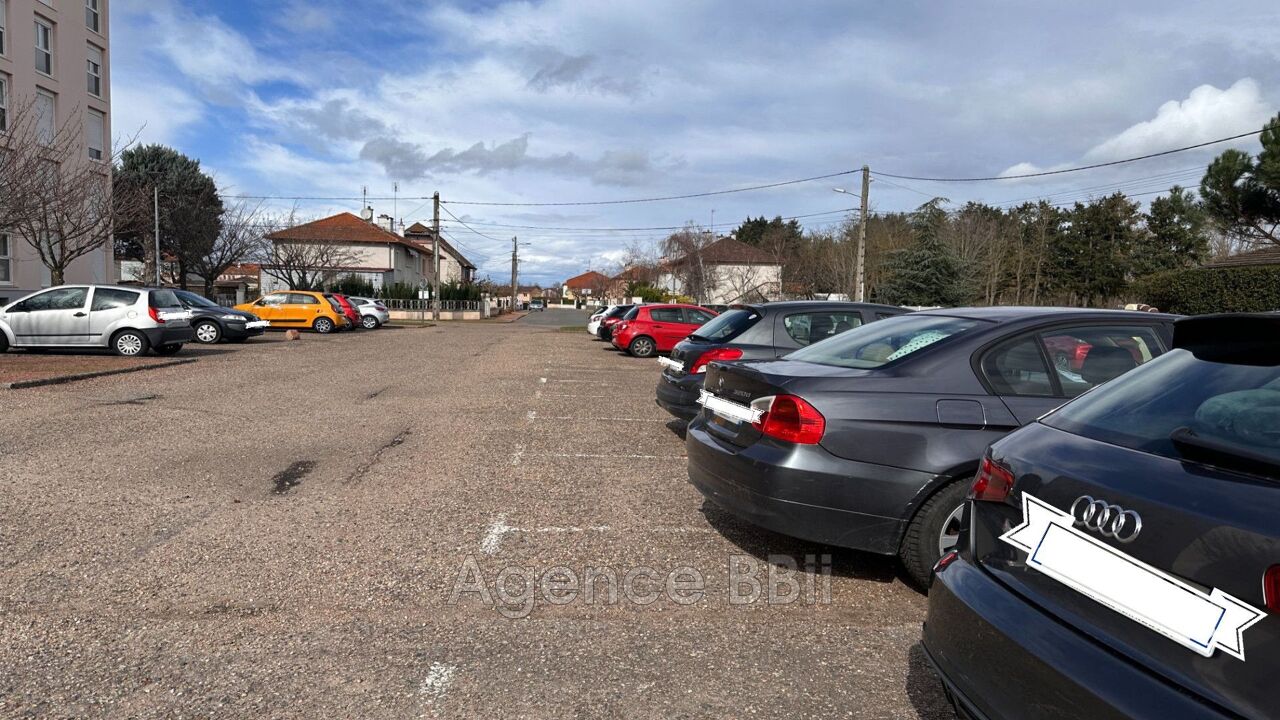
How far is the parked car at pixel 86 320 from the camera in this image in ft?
50.2

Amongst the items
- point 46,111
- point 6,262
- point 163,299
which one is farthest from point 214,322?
point 46,111

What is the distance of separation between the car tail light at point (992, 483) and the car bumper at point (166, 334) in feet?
55.8

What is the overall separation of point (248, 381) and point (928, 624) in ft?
40.4

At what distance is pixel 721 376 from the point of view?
4.77m

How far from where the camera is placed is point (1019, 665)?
2.07 m

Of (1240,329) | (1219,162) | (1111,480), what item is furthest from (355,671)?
(1219,162)

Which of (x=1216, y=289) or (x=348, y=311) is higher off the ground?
(x=1216, y=289)

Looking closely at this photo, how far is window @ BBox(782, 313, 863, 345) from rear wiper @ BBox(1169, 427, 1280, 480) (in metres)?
6.08

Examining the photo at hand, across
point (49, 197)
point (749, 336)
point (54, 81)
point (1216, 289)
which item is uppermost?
point (54, 81)

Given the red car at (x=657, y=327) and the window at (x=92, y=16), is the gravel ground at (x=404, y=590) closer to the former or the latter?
the red car at (x=657, y=327)

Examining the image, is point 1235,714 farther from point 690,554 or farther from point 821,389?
point 690,554

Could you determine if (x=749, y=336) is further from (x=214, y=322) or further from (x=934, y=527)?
(x=214, y=322)

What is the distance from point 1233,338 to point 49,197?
23.4m

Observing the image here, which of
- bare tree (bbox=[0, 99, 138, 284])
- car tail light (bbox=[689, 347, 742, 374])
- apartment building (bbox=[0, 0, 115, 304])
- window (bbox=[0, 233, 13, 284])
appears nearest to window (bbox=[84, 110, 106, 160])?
apartment building (bbox=[0, 0, 115, 304])
